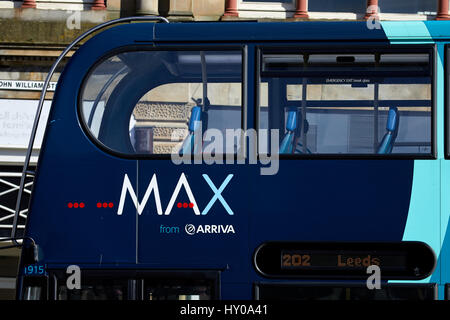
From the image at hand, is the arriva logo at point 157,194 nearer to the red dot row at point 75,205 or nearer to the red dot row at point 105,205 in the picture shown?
the red dot row at point 105,205

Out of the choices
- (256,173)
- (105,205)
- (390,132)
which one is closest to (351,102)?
(390,132)

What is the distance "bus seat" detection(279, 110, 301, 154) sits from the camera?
6059mm

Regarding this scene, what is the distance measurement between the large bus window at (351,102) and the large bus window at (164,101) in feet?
0.97

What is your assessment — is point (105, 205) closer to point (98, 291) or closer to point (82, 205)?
point (82, 205)

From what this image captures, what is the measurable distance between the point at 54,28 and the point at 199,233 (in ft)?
42.6

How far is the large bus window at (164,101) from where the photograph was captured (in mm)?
6121

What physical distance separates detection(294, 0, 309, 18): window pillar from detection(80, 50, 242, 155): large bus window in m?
11.9

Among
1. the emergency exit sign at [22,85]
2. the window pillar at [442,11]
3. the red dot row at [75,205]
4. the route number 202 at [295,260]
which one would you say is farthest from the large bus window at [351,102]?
the emergency exit sign at [22,85]

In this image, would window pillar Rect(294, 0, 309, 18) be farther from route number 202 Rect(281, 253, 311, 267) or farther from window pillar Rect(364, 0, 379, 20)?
route number 202 Rect(281, 253, 311, 267)

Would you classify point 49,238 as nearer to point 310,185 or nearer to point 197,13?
point 310,185

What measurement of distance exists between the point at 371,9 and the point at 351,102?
12354 millimetres

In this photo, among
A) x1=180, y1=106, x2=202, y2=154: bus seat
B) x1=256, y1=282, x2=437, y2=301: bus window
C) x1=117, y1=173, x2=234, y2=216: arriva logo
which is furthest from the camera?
x1=180, y1=106, x2=202, y2=154: bus seat

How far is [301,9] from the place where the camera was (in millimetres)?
18047

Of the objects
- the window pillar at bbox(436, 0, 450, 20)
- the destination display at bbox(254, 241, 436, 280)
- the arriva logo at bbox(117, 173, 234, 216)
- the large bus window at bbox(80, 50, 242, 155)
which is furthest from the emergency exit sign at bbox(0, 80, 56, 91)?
the destination display at bbox(254, 241, 436, 280)
